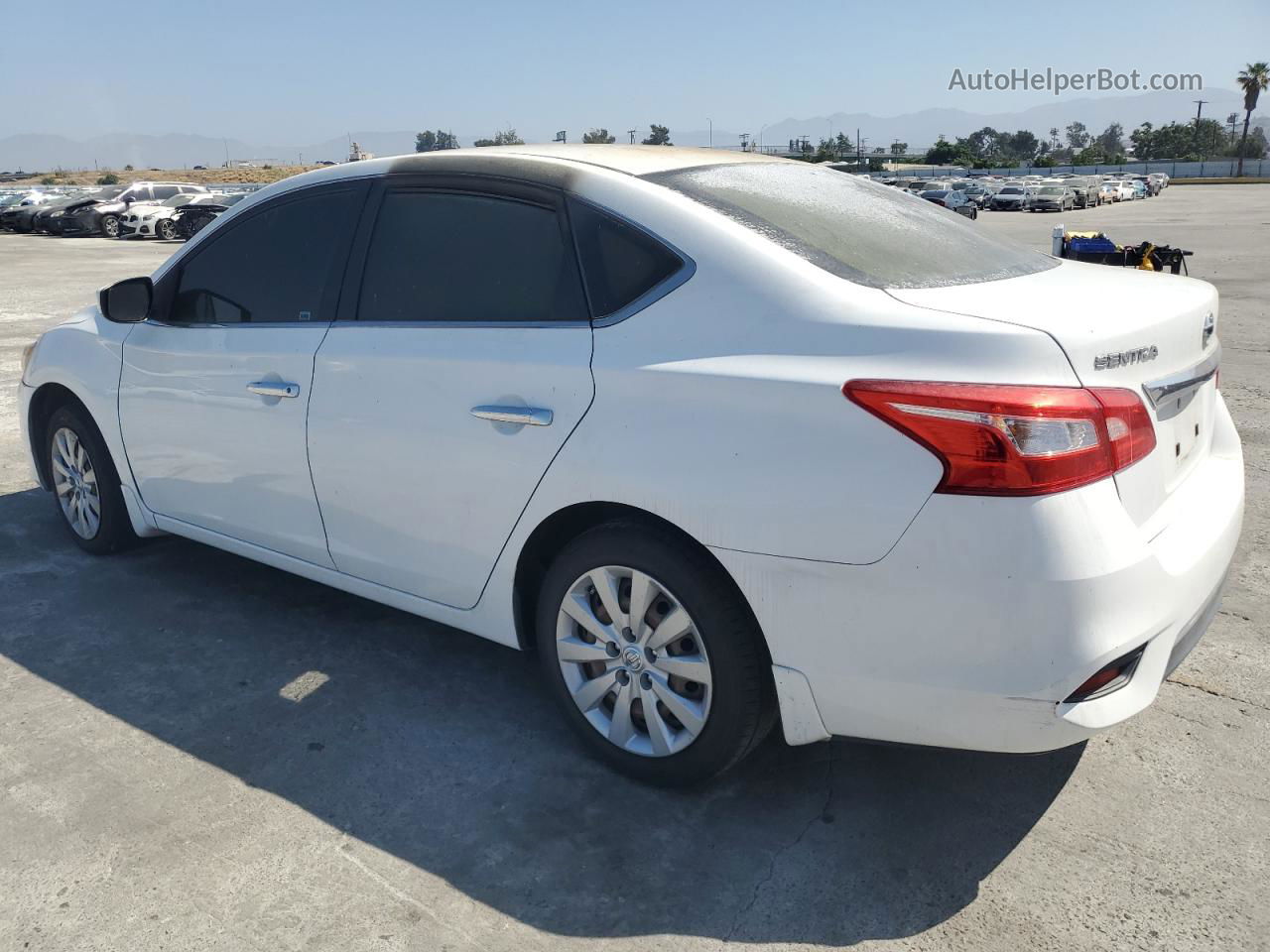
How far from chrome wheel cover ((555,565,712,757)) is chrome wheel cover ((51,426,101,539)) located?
2794 millimetres

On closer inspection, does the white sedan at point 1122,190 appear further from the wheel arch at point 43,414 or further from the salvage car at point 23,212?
the wheel arch at point 43,414

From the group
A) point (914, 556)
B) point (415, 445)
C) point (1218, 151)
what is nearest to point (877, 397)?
point (914, 556)

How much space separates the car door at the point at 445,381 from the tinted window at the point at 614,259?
57 mm

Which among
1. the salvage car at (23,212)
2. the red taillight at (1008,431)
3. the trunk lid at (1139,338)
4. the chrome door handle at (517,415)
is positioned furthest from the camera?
the salvage car at (23,212)

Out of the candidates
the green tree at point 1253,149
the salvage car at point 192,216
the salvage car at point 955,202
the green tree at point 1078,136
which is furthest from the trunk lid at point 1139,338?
the green tree at point 1078,136

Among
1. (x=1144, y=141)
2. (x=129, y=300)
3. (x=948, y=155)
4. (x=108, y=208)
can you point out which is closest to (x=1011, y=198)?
(x=108, y=208)

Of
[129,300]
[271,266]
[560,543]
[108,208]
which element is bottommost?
[560,543]

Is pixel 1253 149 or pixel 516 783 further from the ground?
pixel 1253 149

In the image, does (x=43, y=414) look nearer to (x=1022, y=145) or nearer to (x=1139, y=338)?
(x=1139, y=338)

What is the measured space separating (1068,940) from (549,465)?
170 cm

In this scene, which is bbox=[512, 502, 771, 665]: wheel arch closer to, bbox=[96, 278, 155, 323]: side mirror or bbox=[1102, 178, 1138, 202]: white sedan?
bbox=[96, 278, 155, 323]: side mirror

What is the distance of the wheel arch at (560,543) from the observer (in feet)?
8.79

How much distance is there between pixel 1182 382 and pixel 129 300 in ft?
12.4

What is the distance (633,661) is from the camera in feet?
9.49
